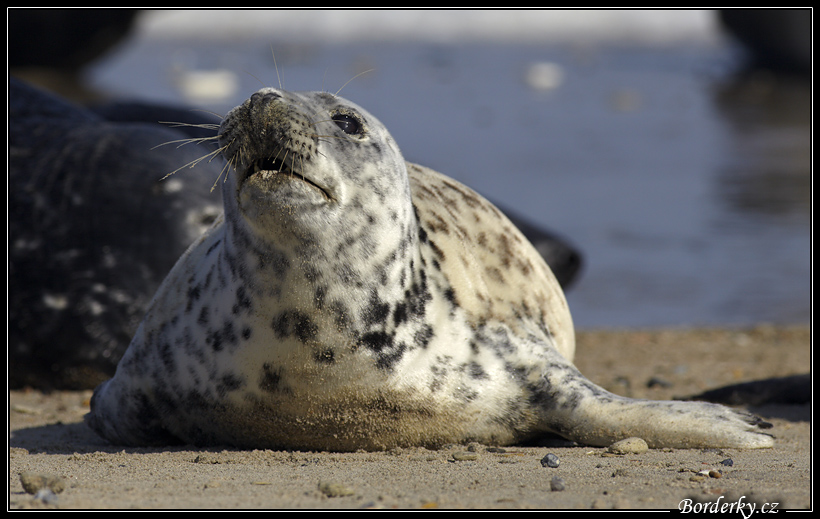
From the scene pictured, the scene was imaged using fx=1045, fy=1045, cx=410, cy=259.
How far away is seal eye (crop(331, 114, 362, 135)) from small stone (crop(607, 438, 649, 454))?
1346mm

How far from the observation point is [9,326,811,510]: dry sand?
8.95ft

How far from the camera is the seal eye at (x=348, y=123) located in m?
3.41

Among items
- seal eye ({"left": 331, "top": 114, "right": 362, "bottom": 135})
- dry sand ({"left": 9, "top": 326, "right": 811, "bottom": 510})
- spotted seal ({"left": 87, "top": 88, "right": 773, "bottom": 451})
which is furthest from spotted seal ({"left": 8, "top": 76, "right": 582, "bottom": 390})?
seal eye ({"left": 331, "top": 114, "right": 362, "bottom": 135})

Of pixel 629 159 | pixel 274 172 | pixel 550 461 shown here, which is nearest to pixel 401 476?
pixel 550 461

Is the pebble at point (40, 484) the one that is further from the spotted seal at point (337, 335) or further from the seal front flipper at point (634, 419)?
the seal front flipper at point (634, 419)

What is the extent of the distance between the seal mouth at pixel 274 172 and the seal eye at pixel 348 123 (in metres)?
0.34

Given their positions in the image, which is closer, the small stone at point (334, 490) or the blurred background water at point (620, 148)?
the small stone at point (334, 490)

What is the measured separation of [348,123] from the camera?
3424 millimetres

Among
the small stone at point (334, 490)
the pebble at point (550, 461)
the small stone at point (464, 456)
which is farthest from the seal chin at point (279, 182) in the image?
the pebble at point (550, 461)

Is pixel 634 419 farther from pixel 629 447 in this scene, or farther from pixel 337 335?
pixel 337 335

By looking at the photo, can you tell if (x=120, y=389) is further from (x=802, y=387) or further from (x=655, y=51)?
(x=655, y=51)

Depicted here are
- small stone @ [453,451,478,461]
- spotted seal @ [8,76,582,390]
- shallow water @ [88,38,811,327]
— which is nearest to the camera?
small stone @ [453,451,478,461]

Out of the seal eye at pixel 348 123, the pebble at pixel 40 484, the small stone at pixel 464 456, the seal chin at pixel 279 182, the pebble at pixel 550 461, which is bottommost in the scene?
the small stone at pixel 464 456

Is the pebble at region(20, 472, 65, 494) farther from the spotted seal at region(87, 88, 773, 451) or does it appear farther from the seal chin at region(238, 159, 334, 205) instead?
the seal chin at region(238, 159, 334, 205)
